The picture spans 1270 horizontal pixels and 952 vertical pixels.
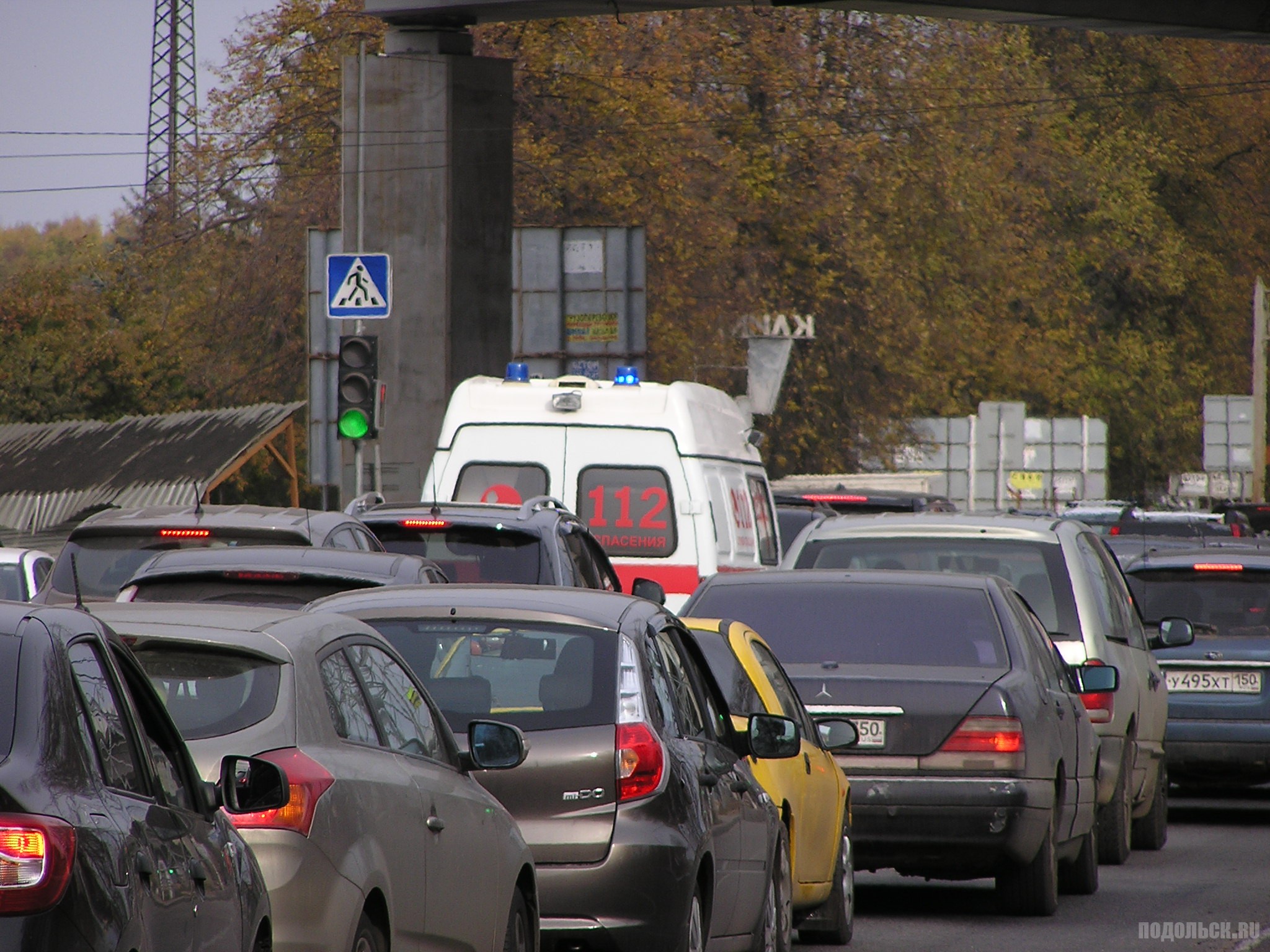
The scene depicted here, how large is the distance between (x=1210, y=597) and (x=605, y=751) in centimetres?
1044

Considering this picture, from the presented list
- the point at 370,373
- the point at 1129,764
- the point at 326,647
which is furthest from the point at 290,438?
the point at 326,647

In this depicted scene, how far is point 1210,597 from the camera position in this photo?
1678 centimetres

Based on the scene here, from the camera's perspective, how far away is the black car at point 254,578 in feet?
35.4

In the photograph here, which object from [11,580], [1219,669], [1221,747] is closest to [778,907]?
[1221,747]

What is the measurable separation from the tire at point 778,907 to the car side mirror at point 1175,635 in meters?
5.96

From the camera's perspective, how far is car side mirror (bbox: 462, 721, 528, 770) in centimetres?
663

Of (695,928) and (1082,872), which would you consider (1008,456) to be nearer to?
(1082,872)

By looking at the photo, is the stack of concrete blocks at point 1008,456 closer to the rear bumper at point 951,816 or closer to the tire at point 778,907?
the rear bumper at point 951,816

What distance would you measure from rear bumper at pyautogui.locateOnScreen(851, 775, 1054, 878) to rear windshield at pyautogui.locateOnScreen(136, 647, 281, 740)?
4.71m

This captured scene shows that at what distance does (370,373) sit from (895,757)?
11550 millimetres

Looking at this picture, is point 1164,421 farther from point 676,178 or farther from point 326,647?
point 326,647

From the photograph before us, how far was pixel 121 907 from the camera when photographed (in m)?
4.18

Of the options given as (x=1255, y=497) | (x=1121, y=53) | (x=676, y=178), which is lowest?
(x=1255, y=497)

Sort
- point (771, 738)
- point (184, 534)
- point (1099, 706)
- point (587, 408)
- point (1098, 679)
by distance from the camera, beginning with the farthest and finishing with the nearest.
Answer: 1. point (587, 408)
2. point (184, 534)
3. point (1099, 706)
4. point (1098, 679)
5. point (771, 738)
